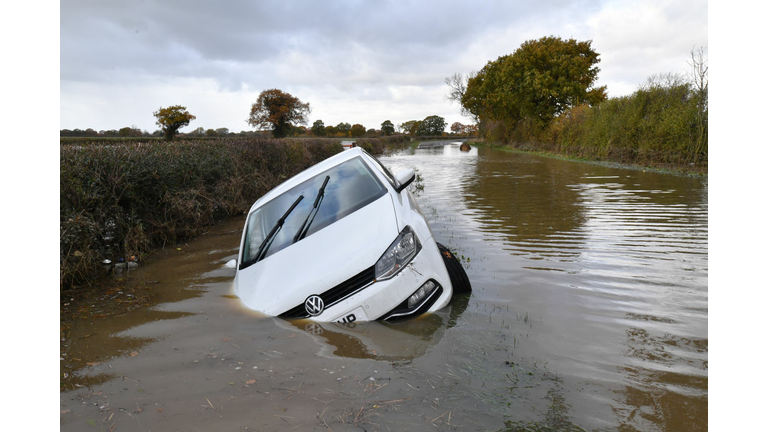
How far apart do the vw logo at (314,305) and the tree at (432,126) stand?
4339 inches

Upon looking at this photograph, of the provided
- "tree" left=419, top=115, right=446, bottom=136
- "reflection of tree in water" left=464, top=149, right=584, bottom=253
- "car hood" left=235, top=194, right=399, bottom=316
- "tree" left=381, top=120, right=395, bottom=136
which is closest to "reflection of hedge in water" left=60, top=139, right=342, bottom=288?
"car hood" left=235, top=194, right=399, bottom=316

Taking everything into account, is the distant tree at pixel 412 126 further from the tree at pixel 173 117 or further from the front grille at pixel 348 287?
the front grille at pixel 348 287

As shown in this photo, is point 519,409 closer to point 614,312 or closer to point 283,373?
point 283,373

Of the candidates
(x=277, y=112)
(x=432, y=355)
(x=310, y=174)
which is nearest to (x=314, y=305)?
(x=432, y=355)

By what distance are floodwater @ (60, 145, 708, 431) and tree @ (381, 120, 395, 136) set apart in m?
89.9

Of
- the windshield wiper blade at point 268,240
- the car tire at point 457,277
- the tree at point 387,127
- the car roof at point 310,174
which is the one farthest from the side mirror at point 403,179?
the tree at point 387,127

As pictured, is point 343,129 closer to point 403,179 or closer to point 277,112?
point 277,112

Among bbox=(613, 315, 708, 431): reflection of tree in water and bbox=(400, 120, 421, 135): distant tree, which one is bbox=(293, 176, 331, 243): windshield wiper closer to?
bbox=(613, 315, 708, 431): reflection of tree in water

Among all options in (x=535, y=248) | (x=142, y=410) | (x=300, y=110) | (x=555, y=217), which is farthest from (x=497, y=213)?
(x=300, y=110)

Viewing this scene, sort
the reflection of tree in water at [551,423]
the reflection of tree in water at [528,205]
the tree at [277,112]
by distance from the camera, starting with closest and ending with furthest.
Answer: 1. the reflection of tree in water at [551,423]
2. the reflection of tree in water at [528,205]
3. the tree at [277,112]

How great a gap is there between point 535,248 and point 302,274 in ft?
13.2

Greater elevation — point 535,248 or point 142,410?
point 535,248

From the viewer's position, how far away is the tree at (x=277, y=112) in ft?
212

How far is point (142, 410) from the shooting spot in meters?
2.79
